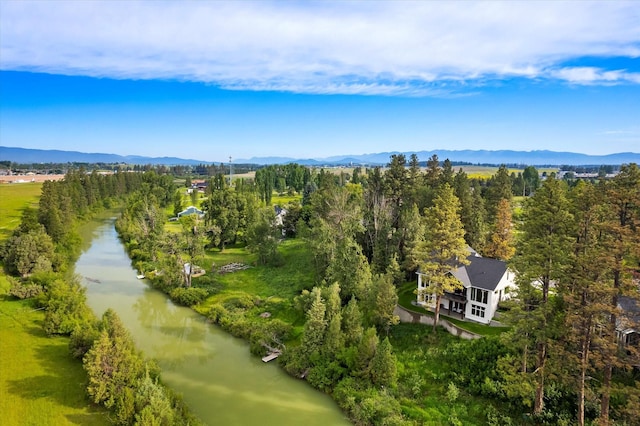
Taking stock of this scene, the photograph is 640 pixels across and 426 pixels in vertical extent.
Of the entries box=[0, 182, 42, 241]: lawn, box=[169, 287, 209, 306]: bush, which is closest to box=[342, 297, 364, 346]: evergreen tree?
box=[169, 287, 209, 306]: bush

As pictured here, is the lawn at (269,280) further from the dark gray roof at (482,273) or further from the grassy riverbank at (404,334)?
the dark gray roof at (482,273)

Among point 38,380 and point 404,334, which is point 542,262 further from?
point 38,380

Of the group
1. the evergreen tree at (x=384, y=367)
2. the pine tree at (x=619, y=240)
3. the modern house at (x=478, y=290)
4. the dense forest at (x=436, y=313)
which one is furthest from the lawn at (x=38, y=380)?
the pine tree at (x=619, y=240)

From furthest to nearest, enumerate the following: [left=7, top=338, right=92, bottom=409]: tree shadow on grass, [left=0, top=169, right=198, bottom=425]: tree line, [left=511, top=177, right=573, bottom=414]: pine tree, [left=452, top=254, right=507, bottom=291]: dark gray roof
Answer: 1. [left=452, top=254, right=507, bottom=291]: dark gray roof
2. [left=7, top=338, right=92, bottom=409]: tree shadow on grass
3. [left=511, top=177, right=573, bottom=414]: pine tree
4. [left=0, top=169, right=198, bottom=425]: tree line

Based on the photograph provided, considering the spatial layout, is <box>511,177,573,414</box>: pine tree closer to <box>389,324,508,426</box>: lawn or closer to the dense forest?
the dense forest

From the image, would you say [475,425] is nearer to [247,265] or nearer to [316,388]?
[316,388]

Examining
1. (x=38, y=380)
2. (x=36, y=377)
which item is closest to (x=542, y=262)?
(x=38, y=380)
